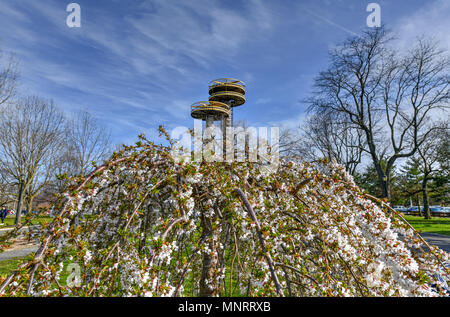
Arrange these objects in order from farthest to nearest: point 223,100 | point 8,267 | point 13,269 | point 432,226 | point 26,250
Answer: point 432,226 < point 223,100 < point 26,250 < point 8,267 < point 13,269

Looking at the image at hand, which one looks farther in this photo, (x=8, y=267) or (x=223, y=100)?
(x=223, y=100)

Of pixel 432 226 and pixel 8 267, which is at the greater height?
pixel 8 267

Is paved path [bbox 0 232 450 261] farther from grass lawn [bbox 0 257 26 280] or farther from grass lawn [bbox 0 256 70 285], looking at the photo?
grass lawn [bbox 0 256 70 285]

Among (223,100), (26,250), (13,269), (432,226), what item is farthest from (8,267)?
(432,226)

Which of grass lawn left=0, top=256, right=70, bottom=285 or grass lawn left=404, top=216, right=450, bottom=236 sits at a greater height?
grass lawn left=0, top=256, right=70, bottom=285

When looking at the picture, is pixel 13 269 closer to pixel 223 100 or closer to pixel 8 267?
pixel 8 267

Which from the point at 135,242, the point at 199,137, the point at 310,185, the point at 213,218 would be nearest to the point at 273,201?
the point at 310,185

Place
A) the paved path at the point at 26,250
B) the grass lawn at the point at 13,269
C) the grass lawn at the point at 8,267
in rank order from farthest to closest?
the paved path at the point at 26,250 → the grass lawn at the point at 8,267 → the grass lawn at the point at 13,269

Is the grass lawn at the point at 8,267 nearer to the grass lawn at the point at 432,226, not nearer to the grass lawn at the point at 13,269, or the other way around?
the grass lawn at the point at 13,269

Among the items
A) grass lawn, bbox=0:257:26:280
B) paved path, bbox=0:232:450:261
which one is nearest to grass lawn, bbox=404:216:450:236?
paved path, bbox=0:232:450:261

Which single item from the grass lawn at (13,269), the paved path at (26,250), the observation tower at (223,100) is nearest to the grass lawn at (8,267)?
the grass lawn at (13,269)

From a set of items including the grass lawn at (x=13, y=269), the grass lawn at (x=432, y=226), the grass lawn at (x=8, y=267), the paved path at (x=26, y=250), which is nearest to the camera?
the grass lawn at (x=13, y=269)

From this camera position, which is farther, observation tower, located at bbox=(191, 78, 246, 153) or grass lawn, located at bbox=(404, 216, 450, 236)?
grass lawn, located at bbox=(404, 216, 450, 236)

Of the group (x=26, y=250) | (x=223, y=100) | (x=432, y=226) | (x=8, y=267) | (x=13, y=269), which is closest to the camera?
(x=13, y=269)
